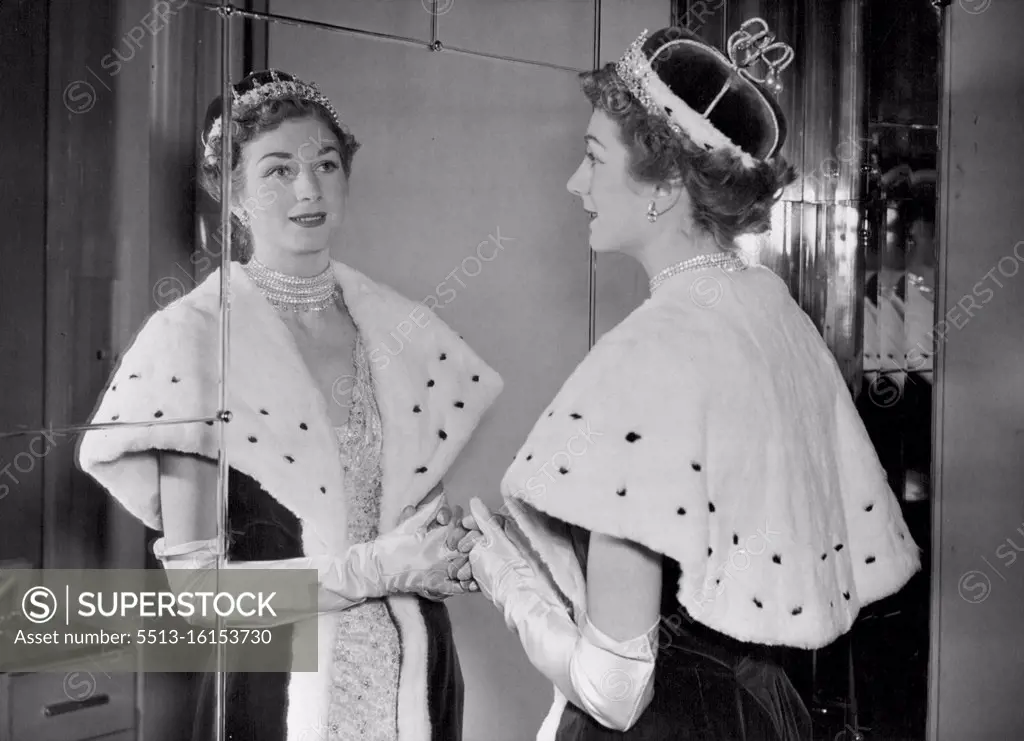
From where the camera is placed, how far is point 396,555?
1.58 m

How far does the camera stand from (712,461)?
4.97 feet

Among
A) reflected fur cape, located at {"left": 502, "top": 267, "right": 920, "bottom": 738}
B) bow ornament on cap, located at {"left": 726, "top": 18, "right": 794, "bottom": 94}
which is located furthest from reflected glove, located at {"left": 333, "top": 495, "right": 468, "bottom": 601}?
bow ornament on cap, located at {"left": 726, "top": 18, "right": 794, "bottom": 94}

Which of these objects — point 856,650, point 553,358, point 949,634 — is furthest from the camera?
point 949,634

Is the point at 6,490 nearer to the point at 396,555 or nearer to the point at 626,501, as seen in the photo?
the point at 396,555

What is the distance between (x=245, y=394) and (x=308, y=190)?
0.91 ft

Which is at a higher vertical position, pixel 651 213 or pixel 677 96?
pixel 677 96

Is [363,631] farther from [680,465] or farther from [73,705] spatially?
[680,465]

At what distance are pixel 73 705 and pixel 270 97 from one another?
81 centimetres

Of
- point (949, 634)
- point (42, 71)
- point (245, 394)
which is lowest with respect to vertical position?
point (949, 634)

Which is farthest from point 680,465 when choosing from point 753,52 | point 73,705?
point 73,705

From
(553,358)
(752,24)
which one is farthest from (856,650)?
(752,24)

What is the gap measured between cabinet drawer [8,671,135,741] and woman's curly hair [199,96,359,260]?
570 millimetres

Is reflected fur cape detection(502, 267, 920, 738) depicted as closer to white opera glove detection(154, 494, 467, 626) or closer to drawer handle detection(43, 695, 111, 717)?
white opera glove detection(154, 494, 467, 626)

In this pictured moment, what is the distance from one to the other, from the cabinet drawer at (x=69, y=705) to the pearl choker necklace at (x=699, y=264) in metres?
0.88
